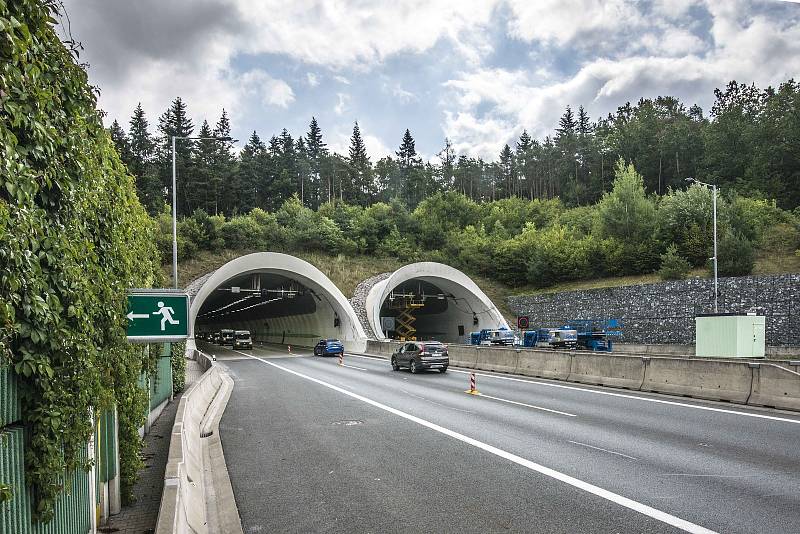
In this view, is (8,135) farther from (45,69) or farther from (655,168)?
(655,168)

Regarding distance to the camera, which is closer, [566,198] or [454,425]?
[454,425]

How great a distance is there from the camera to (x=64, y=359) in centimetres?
466

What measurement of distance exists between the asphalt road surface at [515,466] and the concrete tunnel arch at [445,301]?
111 ft

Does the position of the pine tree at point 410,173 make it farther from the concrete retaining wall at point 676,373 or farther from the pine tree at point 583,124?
the concrete retaining wall at point 676,373

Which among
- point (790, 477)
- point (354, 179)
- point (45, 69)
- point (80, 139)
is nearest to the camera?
point (45, 69)

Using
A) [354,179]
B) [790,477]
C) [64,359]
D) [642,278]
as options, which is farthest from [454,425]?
[354,179]

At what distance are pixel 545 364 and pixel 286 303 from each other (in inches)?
1685

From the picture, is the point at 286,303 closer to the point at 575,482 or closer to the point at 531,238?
the point at 531,238

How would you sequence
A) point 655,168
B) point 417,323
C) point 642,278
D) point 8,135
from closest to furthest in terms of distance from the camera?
point 8,135 < point 642,278 < point 417,323 < point 655,168

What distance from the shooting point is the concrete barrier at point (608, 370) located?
1897 cm

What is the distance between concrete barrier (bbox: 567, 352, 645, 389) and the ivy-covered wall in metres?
17.0

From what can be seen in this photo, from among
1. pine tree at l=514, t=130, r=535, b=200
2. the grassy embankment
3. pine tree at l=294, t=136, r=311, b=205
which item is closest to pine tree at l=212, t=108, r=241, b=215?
pine tree at l=294, t=136, r=311, b=205

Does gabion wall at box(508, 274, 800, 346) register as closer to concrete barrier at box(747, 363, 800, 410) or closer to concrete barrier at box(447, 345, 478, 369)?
concrete barrier at box(447, 345, 478, 369)

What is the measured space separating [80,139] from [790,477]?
984cm
